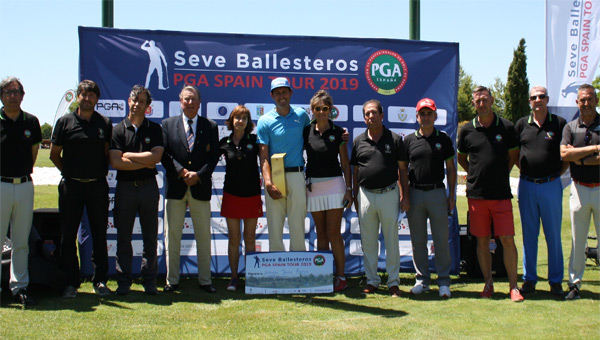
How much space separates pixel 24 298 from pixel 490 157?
430cm

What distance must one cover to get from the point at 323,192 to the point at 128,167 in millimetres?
1835

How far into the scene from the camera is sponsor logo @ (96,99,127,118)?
5715 mm

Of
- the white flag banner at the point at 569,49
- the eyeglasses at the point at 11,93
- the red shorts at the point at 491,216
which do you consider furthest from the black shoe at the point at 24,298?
the white flag banner at the point at 569,49

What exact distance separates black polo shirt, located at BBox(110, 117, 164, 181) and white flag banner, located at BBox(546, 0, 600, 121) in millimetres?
4705

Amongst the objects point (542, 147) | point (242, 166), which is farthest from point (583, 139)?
point (242, 166)

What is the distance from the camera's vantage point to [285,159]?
5.12m

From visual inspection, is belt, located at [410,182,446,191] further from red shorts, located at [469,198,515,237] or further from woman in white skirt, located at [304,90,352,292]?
woman in white skirt, located at [304,90,352,292]

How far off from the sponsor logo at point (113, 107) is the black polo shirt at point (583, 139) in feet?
14.7

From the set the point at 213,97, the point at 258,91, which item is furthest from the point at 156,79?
the point at 258,91

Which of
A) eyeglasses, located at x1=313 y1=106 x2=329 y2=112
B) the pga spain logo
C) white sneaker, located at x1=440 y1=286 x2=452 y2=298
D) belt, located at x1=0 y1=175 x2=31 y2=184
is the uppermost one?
the pga spain logo

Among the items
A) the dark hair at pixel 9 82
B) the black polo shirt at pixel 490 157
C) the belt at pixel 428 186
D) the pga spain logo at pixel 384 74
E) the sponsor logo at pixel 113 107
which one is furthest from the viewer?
the pga spain logo at pixel 384 74

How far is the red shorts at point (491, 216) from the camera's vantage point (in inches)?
193

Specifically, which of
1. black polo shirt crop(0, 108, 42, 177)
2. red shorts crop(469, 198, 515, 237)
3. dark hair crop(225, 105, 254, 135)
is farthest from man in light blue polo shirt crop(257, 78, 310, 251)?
black polo shirt crop(0, 108, 42, 177)

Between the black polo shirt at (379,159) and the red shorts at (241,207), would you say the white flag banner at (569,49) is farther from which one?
the red shorts at (241,207)
